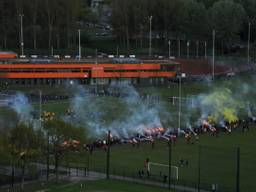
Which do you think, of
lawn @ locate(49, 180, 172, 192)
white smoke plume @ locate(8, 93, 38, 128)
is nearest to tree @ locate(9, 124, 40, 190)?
lawn @ locate(49, 180, 172, 192)

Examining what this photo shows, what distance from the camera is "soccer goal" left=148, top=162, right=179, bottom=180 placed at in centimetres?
6097

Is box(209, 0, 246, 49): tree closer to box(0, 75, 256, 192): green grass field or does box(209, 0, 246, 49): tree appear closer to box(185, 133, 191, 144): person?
box(0, 75, 256, 192): green grass field

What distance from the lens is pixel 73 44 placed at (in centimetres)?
18088

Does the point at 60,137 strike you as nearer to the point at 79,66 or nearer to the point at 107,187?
the point at 107,187

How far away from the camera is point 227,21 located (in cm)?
17075

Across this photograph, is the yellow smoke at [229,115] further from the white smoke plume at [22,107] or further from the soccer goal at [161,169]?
the white smoke plume at [22,107]

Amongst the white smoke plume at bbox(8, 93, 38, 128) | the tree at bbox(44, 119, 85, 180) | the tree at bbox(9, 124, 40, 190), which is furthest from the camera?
the white smoke plume at bbox(8, 93, 38, 128)

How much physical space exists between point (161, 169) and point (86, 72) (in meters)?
77.4

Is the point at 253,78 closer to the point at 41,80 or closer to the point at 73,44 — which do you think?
the point at 41,80

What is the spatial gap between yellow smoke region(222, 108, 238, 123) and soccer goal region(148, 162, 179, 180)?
23575 millimetres

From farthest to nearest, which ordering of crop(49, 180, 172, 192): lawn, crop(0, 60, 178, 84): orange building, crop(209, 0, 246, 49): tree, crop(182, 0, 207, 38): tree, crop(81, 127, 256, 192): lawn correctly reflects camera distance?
1. crop(182, 0, 207, 38): tree
2. crop(209, 0, 246, 49): tree
3. crop(0, 60, 178, 84): orange building
4. crop(81, 127, 256, 192): lawn
5. crop(49, 180, 172, 192): lawn

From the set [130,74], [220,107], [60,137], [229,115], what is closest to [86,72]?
[130,74]

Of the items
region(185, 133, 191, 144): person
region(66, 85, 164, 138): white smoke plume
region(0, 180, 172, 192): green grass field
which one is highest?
region(66, 85, 164, 138): white smoke plume

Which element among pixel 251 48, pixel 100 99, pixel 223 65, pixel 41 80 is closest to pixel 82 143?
pixel 100 99
